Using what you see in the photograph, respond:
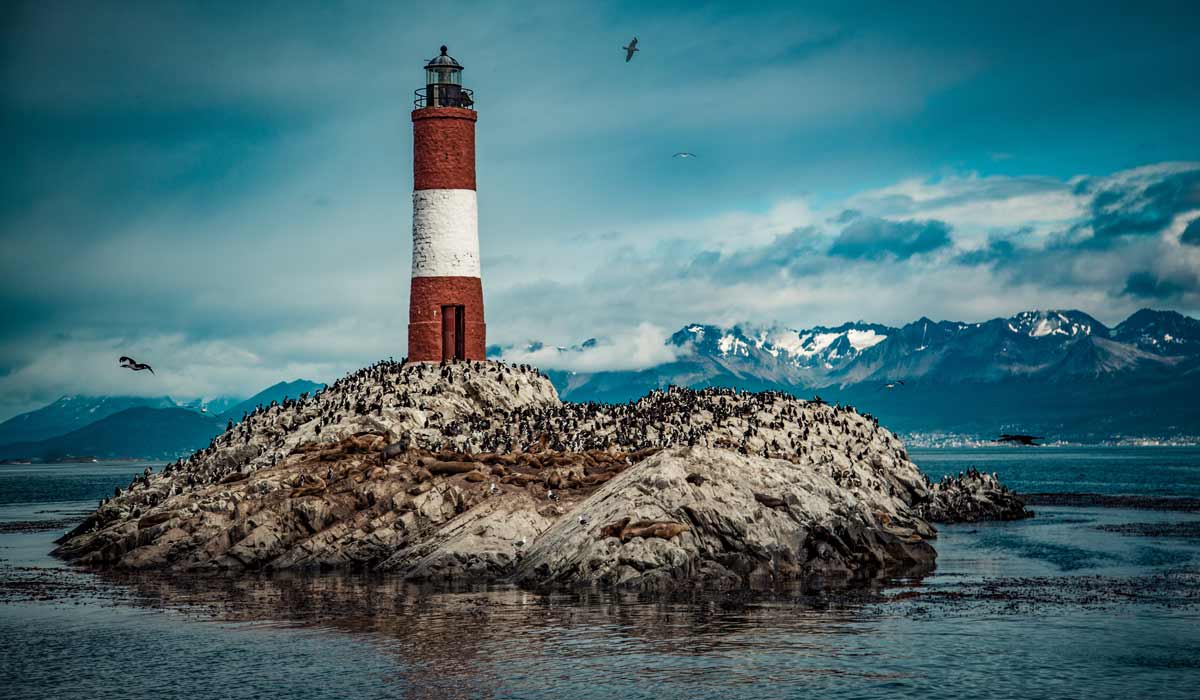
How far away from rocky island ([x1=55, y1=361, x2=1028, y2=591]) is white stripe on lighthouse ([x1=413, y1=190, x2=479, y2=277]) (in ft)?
19.1

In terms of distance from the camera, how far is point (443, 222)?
6606 centimetres

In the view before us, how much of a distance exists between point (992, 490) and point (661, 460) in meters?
40.8

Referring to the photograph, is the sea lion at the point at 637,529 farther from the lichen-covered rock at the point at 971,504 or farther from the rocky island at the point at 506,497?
the lichen-covered rock at the point at 971,504

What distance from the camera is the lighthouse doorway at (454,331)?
66938 mm

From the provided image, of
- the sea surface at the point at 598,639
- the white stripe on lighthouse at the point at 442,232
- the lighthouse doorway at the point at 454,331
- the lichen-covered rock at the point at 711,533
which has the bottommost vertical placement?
the sea surface at the point at 598,639

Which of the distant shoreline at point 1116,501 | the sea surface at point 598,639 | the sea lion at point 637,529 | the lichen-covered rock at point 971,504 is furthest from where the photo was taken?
the distant shoreline at point 1116,501

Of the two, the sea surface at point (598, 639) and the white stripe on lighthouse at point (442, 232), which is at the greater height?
the white stripe on lighthouse at point (442, 232)

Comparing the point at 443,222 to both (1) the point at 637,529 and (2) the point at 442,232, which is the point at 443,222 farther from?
(1) the point at 637,529

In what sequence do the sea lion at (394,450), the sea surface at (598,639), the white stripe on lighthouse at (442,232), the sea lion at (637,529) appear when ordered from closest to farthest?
1. the sea surface at (598,639)
2. the sea lion at (637,529)
3. the sea lion at (394,450)
4. the white stripe on lighthouse at (442,232)

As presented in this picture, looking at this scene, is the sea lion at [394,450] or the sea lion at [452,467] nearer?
the sea lion at [452,467]

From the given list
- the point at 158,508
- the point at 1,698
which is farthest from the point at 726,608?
the point at 158,508

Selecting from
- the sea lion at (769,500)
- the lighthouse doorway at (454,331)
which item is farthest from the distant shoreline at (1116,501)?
the lighthouse doorway at (454,331)

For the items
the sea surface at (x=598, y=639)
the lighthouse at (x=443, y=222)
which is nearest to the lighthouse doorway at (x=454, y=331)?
the lighthouse at (x=443, y=222)

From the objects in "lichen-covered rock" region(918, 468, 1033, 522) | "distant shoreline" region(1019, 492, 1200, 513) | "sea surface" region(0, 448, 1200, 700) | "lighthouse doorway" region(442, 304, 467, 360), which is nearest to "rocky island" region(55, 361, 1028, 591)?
"lighthouse doorway" region(442, 304, 467, 360)
